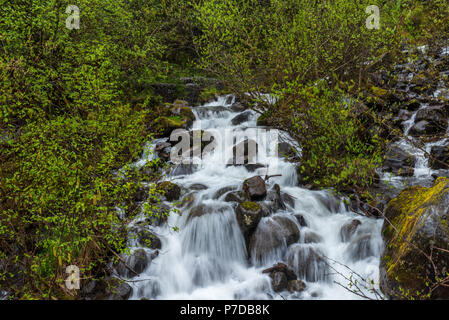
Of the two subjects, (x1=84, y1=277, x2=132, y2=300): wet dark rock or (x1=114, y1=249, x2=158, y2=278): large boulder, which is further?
(x1=114, y1=249, x2=158, y2=278): large boulder

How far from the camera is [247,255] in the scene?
292 inches

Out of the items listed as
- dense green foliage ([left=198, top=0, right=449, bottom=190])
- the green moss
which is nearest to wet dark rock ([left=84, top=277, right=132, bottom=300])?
the green moss

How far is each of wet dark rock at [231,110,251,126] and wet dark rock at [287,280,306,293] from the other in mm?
9336

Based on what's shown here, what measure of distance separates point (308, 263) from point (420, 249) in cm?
272

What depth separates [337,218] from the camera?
8.35m

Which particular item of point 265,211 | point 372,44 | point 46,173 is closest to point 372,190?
point 265,211

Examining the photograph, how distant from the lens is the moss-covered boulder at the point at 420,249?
15.2ft

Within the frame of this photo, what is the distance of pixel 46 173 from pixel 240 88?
663 centimetres

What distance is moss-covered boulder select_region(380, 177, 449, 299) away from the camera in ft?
15.2

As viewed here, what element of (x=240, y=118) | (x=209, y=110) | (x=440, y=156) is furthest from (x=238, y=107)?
(x=440, y=156)

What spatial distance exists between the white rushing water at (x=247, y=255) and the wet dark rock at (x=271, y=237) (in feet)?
0.12

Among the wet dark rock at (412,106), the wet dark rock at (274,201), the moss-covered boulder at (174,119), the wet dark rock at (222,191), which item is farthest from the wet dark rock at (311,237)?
the moss-covered boulder at (174,119)

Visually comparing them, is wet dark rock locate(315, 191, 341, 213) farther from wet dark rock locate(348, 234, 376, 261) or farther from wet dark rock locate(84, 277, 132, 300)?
wet dark rock locate(84, 277, 132, 300)

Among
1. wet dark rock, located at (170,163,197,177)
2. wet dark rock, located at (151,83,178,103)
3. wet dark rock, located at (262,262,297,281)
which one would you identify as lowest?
wet dark rock, located at (262,262,297,281)
